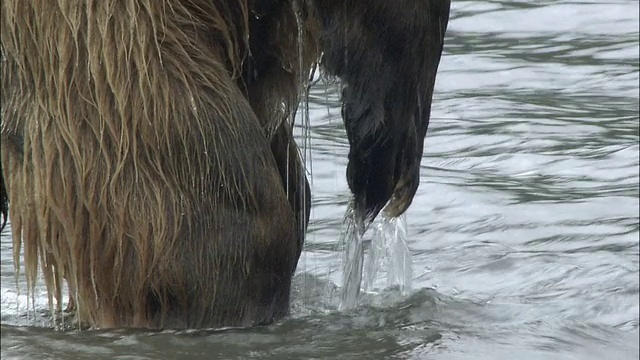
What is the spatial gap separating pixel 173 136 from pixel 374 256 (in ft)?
4.06

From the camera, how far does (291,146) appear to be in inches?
195

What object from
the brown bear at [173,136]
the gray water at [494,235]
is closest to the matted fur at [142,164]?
the brown bear at [173,136]

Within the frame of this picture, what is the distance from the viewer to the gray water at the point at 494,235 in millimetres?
4438

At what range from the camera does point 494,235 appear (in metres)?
5.70

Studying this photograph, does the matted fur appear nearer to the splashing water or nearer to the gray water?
the gray water

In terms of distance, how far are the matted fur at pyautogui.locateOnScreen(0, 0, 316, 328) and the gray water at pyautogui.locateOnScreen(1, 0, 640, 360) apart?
0.53ft

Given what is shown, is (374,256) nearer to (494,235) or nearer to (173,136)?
(494,235)

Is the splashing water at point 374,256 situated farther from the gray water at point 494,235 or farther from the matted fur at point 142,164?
the matted fur at point 142,164

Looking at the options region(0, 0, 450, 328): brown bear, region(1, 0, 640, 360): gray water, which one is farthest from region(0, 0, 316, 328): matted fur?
region(1, 0, 640, 360): gray water

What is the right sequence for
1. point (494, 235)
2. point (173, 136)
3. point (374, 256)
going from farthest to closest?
point (494, 235) < point (374, 256) < point (173, 136)

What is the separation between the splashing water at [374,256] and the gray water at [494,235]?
4cm

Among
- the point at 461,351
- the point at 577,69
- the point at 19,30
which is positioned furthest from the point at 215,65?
the point at 577,69

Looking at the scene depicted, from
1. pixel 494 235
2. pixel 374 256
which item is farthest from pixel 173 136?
pixel 494 235

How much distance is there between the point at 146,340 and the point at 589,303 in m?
1.41
